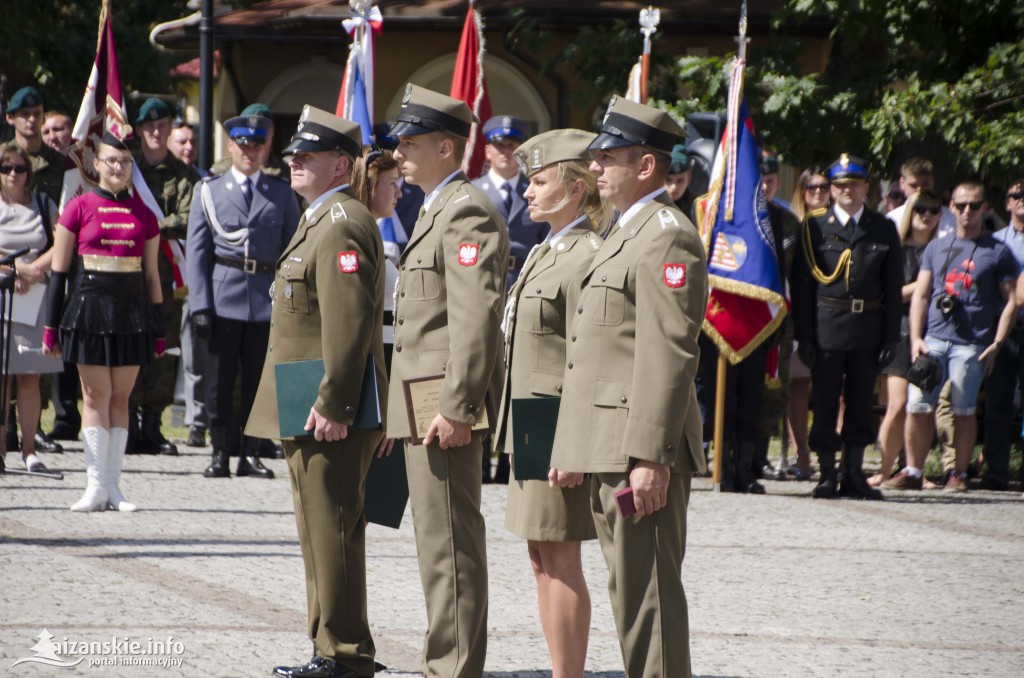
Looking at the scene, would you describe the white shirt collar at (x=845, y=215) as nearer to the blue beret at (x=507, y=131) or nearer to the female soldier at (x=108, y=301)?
the blue beret at (x=507, y=131)

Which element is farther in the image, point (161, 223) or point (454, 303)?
point (161, 223)

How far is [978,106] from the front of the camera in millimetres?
14000

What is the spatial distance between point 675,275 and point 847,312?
6166mm

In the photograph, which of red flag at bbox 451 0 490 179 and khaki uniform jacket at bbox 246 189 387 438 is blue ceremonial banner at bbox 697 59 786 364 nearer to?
red flag at bbox 451 0 490 179

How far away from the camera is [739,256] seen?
10555mm

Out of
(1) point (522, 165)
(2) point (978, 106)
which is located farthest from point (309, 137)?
(2) point (978, 106)

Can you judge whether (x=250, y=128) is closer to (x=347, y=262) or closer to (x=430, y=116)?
(x=347, y=262)

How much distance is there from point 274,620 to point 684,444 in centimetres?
243

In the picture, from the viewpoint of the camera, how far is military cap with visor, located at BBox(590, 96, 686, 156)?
4785 millimetres

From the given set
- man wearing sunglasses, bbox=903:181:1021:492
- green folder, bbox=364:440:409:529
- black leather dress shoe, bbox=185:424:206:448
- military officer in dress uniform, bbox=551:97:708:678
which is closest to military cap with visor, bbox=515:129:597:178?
military officer in dress uniform, bbox=551:97:708:678

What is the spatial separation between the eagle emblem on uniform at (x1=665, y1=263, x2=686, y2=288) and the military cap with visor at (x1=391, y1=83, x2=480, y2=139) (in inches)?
45.9

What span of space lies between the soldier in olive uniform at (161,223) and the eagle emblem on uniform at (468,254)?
6.69 metres

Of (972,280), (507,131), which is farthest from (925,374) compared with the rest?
(507,131)

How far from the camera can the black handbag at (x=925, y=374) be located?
1109cm
